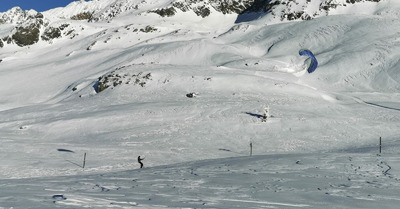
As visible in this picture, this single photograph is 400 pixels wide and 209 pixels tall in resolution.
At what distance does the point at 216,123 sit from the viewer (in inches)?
1313

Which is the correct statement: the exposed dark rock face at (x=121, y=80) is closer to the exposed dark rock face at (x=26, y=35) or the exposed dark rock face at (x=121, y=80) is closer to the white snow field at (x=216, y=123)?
the white snow field at (x=216, y=123)

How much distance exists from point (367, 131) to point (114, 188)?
24694 millimetres

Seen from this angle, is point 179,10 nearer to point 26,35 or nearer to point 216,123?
point 26,35

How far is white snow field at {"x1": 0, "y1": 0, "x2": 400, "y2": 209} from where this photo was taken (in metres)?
11.1

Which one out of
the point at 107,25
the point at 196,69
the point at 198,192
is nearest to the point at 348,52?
the point at 196,69

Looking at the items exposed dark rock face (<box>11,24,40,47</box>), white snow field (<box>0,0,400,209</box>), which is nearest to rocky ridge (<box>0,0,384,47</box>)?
exposed dark rock face (<box>11,24,40,47</box>)

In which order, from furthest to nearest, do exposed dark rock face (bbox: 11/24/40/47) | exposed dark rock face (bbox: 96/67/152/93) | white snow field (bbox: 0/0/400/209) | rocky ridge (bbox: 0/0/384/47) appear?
exposed dark rock face (bbox: 11/24/40/47), rocky ridge (bbox: 0/0/384/47), exposed dark rock face (bbox: 96/67/152/93), white snow field (bbox: 0/0/400/209)

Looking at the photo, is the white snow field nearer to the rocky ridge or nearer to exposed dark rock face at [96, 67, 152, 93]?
exposed dark rock face at [96, 67, 152, 93]

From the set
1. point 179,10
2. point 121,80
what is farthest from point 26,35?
point 121,80

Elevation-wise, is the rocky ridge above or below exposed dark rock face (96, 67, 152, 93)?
above

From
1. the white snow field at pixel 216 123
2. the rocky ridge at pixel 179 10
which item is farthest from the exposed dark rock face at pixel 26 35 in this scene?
the white snow field at pixel 216 123

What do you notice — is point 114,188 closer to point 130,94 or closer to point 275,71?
point 130,94

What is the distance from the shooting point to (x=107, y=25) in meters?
122

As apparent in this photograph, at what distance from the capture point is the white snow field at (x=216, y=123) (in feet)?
36.3
